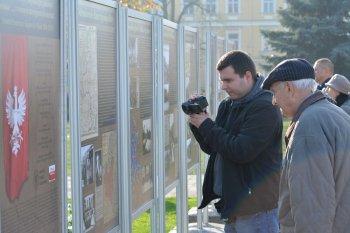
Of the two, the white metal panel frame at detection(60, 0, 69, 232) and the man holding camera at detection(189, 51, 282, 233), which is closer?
the white metal panel frame at detection(60, 0, 69, 232)

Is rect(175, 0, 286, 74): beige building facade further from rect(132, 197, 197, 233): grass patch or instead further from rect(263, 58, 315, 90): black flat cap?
rect(263, 58, 315, 90): black flat cap

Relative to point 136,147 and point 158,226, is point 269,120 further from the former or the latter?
point 158,226

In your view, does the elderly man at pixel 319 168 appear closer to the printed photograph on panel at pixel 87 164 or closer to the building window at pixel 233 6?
the printed photograph on panel at pixel 87 164

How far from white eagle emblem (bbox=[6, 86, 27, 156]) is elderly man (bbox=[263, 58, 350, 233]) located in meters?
1.20

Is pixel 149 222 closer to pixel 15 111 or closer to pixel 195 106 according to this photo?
pixel 195 106

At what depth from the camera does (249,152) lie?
14.0ft

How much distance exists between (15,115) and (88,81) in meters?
0.89

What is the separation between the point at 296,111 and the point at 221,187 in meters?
1.25

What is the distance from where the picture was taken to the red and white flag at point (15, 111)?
291 cm

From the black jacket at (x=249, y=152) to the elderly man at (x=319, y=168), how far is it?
946 mm

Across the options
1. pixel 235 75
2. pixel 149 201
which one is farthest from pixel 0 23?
pixel 149 201

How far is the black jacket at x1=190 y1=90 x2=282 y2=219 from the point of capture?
14.0 ft

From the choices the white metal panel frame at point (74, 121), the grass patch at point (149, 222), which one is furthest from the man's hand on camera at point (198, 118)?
the grass patch at point (149, 222)

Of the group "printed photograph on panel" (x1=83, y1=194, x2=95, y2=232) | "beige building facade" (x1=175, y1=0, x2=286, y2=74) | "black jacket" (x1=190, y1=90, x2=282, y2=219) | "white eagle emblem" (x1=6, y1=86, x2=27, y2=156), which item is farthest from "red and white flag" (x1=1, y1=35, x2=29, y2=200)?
"beige building facade" (x1=175, y1=0, x2=286, y2=74)
